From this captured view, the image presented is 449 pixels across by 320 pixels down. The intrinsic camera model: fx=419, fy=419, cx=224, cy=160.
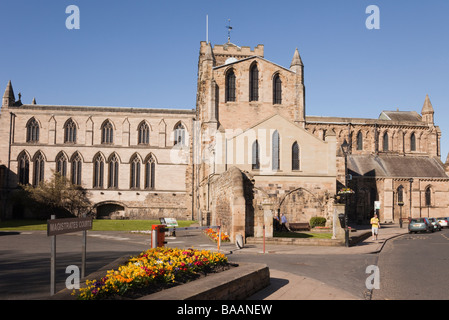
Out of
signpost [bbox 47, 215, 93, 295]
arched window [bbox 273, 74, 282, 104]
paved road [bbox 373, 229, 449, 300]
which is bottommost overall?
paved road [bbox 373, 229, 449, 300]

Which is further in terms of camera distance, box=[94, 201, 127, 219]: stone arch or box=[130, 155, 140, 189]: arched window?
box=[130, 155, 140, 189]: arched window

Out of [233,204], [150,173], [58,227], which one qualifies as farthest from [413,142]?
[58,227]

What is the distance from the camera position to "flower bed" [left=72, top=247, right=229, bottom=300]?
21.1 feet

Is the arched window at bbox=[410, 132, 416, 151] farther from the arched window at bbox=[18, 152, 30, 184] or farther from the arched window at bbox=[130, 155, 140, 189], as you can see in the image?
the arched window at bbox=[18, 152, 30, 184]

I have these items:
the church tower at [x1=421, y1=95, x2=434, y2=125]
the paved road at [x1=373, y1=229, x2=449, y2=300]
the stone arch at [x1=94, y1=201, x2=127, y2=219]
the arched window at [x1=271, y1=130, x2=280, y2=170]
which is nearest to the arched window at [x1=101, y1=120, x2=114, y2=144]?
the stone arch at [x1=94, y1=201, x2=127, y2=219]

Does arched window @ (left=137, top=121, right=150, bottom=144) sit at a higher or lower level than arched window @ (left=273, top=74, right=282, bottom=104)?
lower

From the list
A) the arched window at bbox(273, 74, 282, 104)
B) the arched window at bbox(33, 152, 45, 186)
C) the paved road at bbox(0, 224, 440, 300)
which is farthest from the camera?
the arched window at bbox(33, 152, 45, 186)

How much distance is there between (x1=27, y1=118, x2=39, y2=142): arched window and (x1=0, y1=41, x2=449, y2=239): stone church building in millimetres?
124

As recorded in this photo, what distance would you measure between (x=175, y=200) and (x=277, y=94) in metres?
19.0

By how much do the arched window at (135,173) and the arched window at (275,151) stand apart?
2604 cm

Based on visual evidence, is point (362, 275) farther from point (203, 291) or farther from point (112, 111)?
point (112, 111)

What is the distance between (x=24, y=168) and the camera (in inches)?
2010

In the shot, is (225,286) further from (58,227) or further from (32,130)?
(32,130)

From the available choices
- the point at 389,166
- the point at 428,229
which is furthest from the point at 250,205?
the point at 389,166
